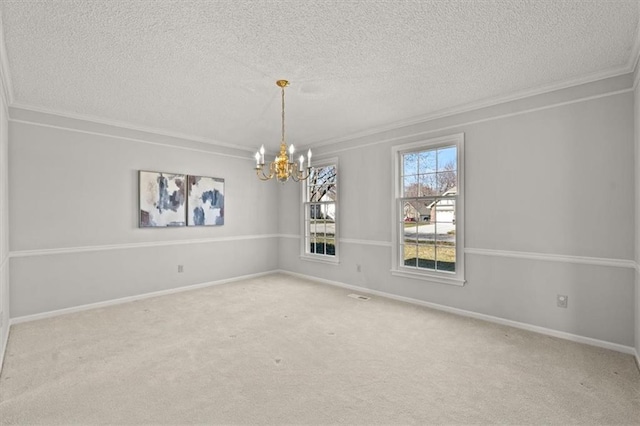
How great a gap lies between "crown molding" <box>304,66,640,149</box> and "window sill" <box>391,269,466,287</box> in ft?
7.03

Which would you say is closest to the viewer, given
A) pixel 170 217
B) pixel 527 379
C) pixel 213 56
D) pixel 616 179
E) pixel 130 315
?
pixel 527 379

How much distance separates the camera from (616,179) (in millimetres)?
3053

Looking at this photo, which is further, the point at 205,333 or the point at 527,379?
the point at 205,333

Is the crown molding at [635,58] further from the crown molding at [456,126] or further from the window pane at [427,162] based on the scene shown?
the window pane at [427,162]

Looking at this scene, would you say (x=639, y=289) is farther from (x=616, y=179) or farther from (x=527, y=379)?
(x=527, y=379)

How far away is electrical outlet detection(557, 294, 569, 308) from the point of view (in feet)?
10.9

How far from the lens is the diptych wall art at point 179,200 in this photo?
492cm

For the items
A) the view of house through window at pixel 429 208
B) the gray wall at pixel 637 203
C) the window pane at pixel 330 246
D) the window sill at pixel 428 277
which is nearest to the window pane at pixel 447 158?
the view of house through window at pixel 429 208

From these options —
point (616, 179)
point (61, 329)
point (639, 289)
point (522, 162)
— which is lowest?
point (61, 329)

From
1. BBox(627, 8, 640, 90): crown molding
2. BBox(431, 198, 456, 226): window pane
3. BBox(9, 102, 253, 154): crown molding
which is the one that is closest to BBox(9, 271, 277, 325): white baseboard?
BBox(9, 102, 253, 154): crown molding

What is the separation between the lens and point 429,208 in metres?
4.49

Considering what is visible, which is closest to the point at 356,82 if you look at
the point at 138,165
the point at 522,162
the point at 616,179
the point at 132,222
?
the point at 522,162

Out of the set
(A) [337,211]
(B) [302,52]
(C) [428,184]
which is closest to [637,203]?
(C) [428,184]

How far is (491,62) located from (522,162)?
1.31 metres
